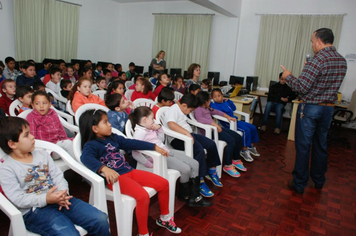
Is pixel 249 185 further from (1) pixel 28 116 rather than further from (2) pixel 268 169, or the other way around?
(1) pixel 28 116

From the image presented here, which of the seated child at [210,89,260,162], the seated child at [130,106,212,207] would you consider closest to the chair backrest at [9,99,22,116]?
the seated child at [130,106,212,207]

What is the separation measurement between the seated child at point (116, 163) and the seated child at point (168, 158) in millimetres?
207

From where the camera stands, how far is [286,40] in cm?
654

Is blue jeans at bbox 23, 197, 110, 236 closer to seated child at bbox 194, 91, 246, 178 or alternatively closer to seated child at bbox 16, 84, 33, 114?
seated child at bbox 16, 84, 33, 114

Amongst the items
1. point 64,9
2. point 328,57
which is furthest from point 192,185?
point 64,9

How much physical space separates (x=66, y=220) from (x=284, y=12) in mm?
6716

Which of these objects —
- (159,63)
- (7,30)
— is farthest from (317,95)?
(7,30)

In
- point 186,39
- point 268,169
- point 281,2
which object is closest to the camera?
point 268,169

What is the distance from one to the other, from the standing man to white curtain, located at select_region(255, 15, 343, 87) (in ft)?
13.7

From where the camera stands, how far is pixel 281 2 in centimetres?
652

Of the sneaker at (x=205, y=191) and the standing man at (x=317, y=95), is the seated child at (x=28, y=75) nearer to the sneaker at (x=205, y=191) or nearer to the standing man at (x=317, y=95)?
the sneaker at (x=205, y=191)

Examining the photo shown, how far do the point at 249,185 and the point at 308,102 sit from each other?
1.04 m

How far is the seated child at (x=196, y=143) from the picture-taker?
2.54m

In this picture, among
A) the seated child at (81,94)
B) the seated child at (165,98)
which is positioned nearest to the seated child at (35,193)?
the seated child at (81,94)
